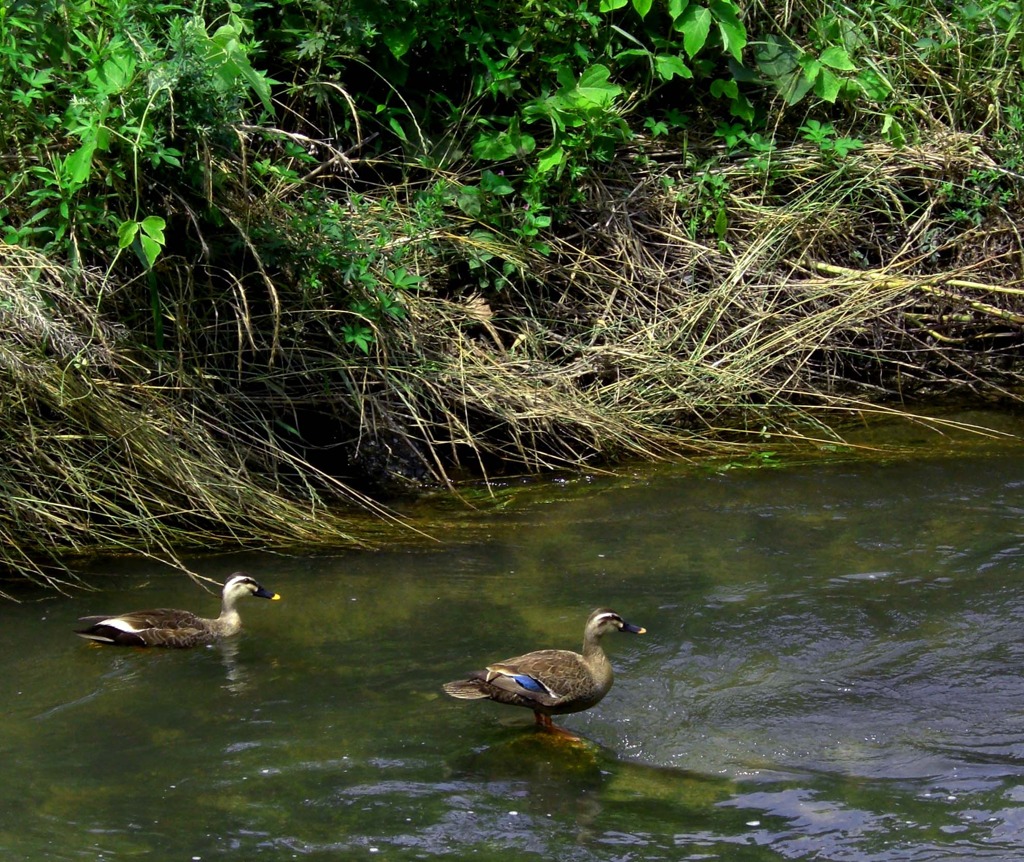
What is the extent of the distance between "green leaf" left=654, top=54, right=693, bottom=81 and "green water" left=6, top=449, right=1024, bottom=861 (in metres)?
3.43

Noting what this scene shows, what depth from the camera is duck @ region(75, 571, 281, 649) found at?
20.9 ft

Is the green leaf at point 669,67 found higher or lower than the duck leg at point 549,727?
higher

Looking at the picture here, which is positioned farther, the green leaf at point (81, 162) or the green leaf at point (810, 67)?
the green leaf at point (810, 67)

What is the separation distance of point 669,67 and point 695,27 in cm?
34

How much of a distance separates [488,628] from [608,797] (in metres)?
1.67

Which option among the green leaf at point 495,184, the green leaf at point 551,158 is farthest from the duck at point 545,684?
the green leaf at point 551,158

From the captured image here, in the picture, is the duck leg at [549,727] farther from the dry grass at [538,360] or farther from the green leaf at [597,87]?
the green leaf at [597,87]

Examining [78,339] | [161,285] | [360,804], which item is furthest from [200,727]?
[161,285]

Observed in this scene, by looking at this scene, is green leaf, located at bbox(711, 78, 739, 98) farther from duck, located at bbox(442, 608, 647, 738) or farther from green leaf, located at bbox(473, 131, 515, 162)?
duck, located at bbox(442, 608, 647, 738)

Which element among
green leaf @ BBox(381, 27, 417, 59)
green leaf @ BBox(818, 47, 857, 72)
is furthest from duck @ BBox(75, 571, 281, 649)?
green leaf @ BBox(818, 47, 857, 72)

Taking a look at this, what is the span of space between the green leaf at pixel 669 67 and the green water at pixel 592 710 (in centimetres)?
343

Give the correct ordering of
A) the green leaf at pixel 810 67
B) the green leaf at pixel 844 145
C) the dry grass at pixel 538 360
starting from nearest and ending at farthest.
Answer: the dry grass at pixel 538 360, the green leaf at pixel 810 67, the green leaf at pixel 844 145

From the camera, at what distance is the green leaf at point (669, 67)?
994 centimetres

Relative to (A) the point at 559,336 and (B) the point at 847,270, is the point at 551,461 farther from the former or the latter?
(B) the point at 847,270
